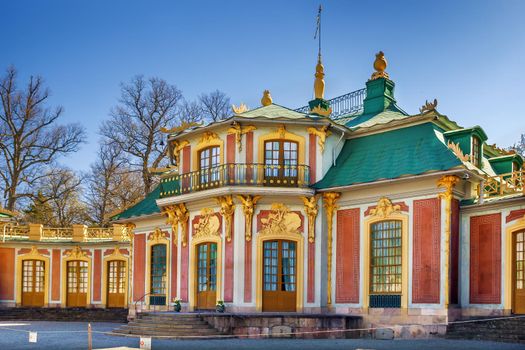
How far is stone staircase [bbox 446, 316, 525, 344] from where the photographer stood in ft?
51.8

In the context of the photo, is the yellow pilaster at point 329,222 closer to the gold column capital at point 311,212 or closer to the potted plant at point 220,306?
the gold column capital at point 311,212

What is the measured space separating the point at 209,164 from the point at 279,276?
14.7ft

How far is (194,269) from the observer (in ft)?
72.4

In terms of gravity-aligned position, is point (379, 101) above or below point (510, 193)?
above

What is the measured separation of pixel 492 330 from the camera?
16.2 metres

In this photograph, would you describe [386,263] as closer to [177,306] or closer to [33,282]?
[177,306]

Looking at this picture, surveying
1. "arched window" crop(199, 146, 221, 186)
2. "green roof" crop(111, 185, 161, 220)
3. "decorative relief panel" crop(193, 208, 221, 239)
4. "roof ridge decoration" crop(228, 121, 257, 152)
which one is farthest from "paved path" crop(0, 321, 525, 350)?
"green roof" crop(111, 185, 161, 220)

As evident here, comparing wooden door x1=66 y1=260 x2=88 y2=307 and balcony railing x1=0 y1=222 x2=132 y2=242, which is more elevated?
balcony railing x1=0 y1=222 x2=132 y2=242

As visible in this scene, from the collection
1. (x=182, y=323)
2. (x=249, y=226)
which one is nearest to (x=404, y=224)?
(x=249, y=226)

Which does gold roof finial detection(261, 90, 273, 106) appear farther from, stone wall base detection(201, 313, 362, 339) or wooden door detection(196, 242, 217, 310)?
stone wall base detection(201, 313, 362, 339)

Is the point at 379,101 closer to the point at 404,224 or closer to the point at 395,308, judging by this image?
the point at 404,224

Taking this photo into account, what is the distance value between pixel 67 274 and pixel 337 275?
16.7 meters

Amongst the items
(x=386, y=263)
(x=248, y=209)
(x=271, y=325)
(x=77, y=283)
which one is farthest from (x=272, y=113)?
(x=77, y=283)

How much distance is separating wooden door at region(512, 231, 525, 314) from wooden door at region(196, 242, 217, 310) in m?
9.12
